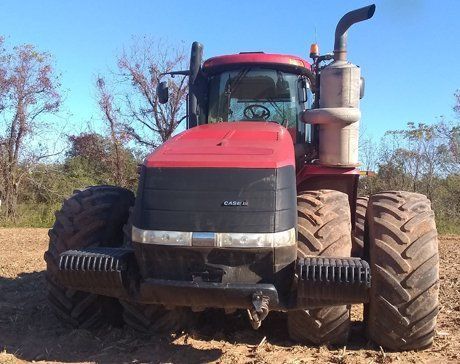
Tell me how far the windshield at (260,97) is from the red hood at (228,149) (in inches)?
24.4

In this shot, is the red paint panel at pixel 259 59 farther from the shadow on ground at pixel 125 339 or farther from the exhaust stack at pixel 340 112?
the shadow on ground at pixel 125 339

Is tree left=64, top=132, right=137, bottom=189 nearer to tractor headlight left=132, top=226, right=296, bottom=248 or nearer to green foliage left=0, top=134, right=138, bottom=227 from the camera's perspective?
green foliage left=0, top=134, right=138, bottom=227

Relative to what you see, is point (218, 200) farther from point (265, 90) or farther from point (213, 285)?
point (265, 90)

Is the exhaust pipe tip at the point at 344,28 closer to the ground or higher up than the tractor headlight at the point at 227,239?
higher up

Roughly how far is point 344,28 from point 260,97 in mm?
1023

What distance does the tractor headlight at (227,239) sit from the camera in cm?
338

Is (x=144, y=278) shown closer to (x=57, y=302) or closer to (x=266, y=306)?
(x=266, y=306)

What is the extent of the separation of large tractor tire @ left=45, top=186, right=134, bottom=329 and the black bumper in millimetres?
567

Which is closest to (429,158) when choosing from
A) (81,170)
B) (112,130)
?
(112,130)

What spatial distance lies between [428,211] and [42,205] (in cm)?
1634

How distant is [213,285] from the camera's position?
3426 mm

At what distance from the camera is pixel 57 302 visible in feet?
14.9

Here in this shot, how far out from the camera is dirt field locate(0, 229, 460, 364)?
385cm

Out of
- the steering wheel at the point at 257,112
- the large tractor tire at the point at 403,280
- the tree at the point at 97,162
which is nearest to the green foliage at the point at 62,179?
the tree at the point at 97,162
